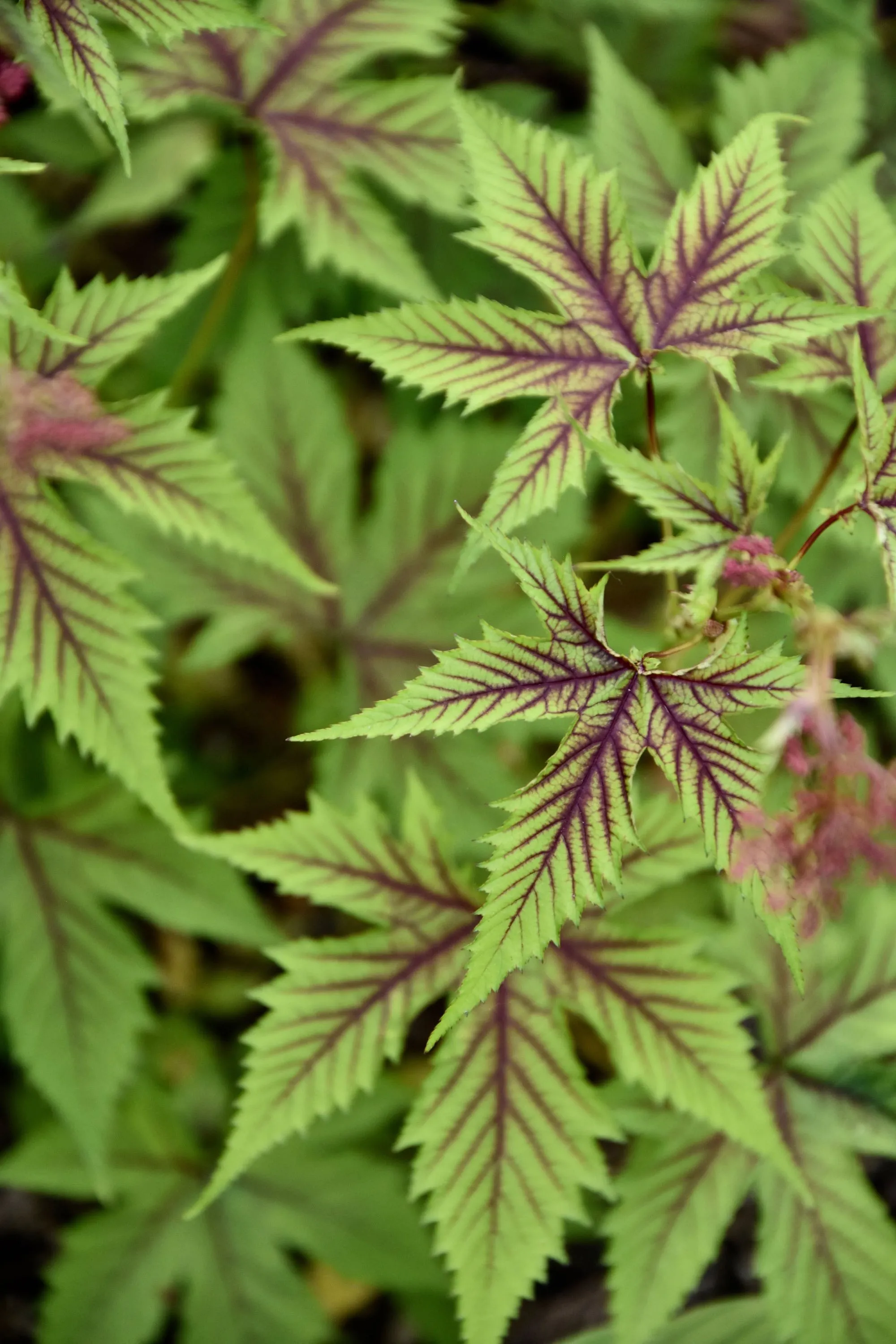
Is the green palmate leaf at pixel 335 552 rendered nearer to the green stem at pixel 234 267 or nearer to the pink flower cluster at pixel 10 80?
the green stem at pixel 234 267

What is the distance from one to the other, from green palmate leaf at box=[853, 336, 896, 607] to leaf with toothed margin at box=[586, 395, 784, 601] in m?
0.09

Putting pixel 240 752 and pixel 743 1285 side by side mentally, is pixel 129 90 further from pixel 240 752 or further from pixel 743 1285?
pixel 743 1285

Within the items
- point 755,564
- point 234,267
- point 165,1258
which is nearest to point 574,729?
point 755,564

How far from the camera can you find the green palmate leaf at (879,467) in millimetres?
1036

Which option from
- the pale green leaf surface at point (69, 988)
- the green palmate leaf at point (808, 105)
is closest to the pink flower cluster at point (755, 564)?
A: the green palmate leaf at point (808, 105)

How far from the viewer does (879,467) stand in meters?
1.05

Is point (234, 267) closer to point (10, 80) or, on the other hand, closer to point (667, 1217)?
point (10, 80)

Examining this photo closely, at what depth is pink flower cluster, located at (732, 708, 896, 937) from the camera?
0.96 m

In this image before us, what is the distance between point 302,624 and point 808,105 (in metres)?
1.25

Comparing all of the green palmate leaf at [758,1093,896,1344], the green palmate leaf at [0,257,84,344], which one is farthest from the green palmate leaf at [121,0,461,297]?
the green palmate leaf at [758,1093,896,1344]

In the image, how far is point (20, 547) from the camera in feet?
4.15

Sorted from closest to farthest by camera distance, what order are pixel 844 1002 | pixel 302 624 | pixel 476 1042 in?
pixel 476 1042
pixel 844 1002
pixel 302 624

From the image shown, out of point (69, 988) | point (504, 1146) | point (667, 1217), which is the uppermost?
point (504, 1146)

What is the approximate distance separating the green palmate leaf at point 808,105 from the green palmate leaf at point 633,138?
0.13 metres
